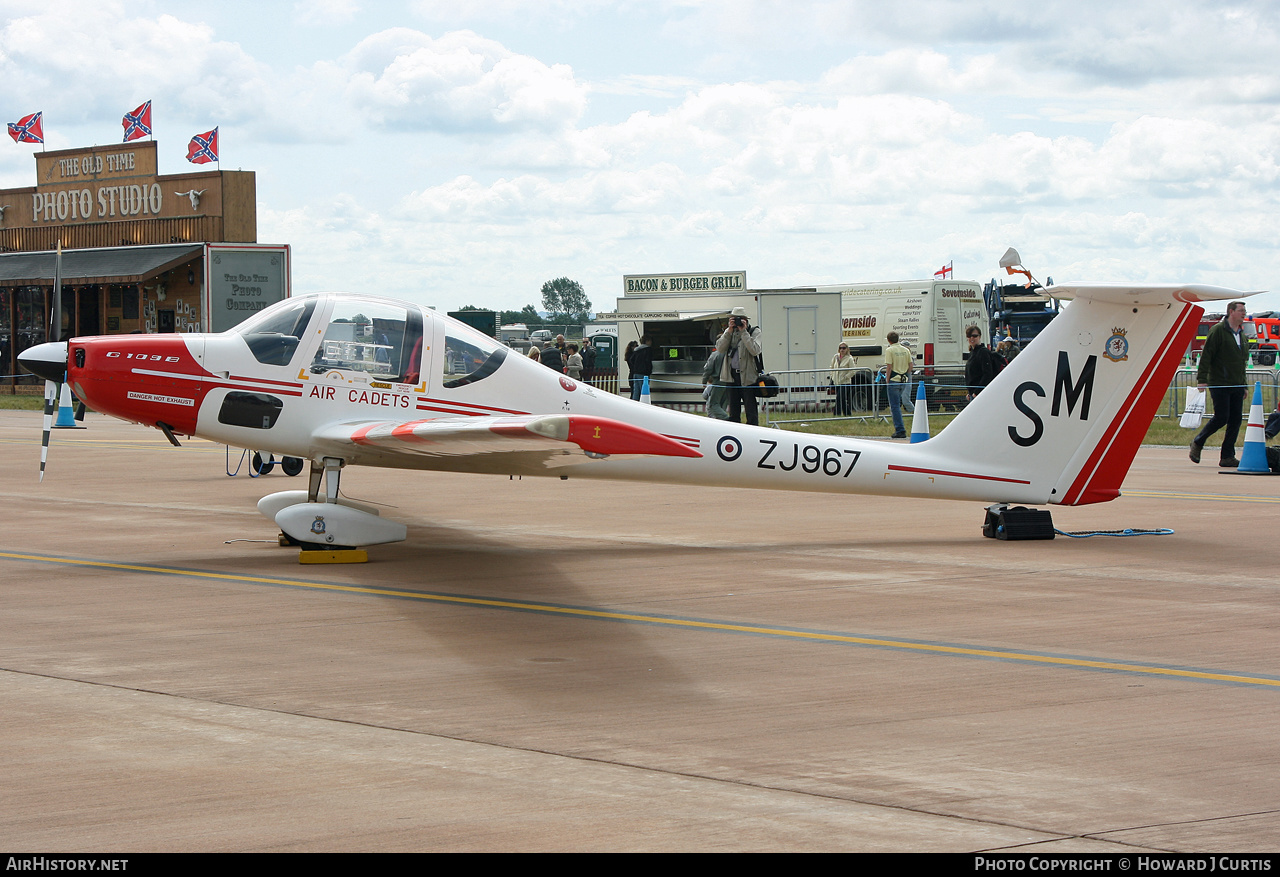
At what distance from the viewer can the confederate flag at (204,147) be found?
39.1m

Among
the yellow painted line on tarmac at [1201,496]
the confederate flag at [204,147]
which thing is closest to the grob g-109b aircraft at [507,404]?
the yellow painted line on tarmac at [1201,496]

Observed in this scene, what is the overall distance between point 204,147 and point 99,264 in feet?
16.0

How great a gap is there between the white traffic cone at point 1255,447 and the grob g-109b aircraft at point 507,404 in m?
7.29

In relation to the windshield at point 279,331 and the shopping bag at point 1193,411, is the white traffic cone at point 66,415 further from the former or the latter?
the shopping bag at point 1193,411

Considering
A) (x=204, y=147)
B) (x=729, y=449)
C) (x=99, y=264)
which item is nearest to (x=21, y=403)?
(x=99, y=264)

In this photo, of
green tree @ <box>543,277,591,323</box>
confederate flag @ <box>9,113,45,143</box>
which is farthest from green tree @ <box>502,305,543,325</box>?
confederate flag @ <box>9,113,45,143</box>

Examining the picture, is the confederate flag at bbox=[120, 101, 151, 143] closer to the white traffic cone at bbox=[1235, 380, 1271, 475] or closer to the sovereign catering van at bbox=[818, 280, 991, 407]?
the sovereign catering van at bbox=[818, 280, 991, 407]

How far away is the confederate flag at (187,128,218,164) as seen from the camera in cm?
3912

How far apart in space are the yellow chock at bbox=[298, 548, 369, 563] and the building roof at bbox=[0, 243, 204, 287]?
28734mm

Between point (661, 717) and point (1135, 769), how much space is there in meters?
1.96

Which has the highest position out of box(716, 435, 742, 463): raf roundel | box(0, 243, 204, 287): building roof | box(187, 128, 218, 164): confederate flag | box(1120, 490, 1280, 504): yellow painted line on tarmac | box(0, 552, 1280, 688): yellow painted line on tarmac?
box(187, 128, 218, 164): confederate flag

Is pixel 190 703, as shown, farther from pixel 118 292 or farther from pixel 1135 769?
pixel 118 292

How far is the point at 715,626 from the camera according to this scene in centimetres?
769
